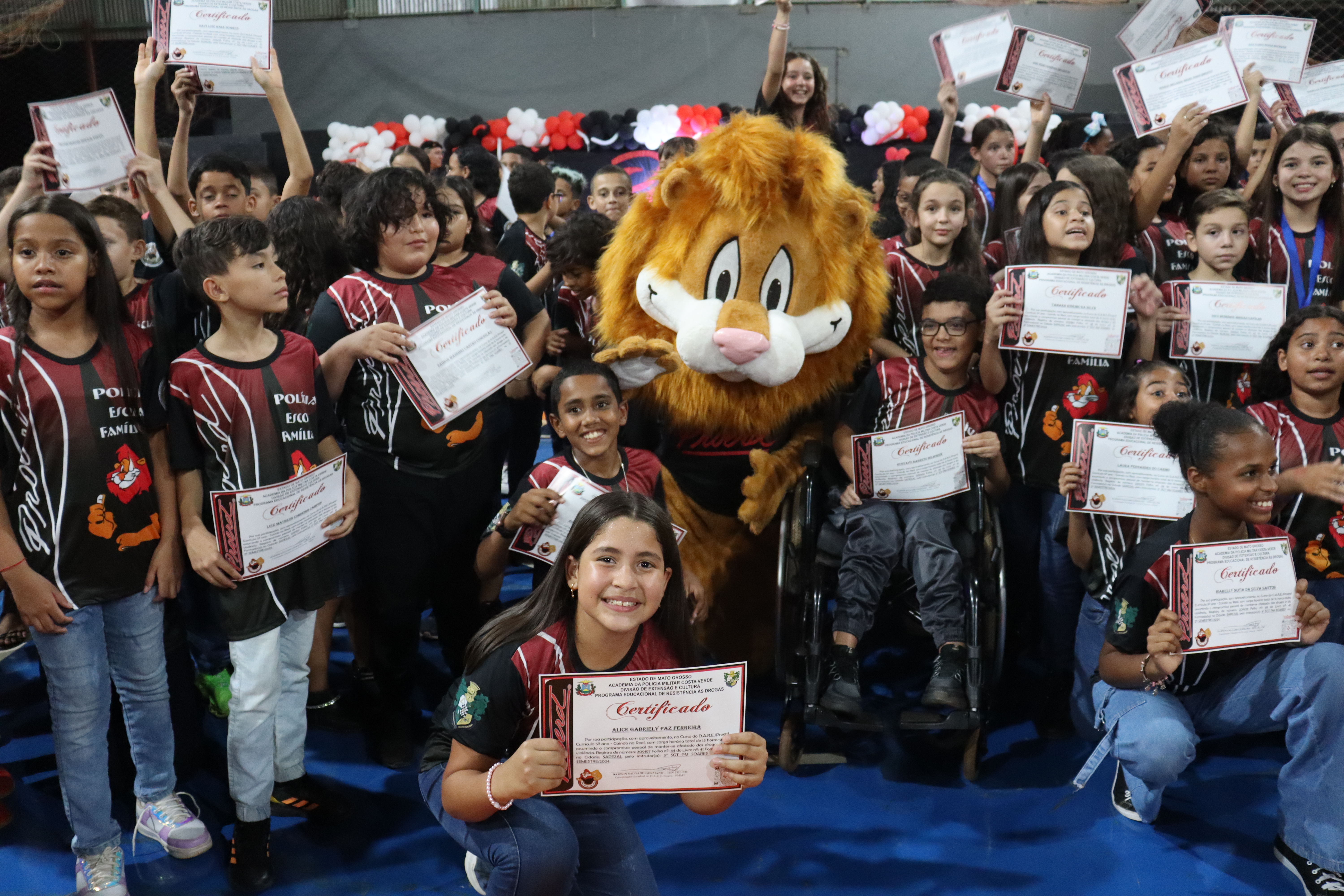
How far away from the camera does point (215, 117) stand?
415 inches

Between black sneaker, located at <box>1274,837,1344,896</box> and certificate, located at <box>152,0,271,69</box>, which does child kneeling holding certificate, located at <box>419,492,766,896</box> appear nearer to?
black sneaker, located at <box>1274,837,1344,896</box>

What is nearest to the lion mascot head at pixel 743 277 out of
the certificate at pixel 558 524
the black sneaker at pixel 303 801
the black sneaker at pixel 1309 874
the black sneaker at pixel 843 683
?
the certificate at pixel 558 524

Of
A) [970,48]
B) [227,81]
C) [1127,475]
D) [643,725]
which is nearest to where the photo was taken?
[643,725]

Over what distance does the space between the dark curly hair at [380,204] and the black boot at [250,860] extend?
140cm

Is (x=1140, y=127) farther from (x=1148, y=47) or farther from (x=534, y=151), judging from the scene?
(x=534, y=151)

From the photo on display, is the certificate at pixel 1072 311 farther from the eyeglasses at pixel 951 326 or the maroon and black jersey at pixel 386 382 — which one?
the maroon and black jersey at pixel 386 382

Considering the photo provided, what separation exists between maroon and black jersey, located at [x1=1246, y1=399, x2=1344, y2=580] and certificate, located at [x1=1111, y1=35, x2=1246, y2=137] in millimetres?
1344

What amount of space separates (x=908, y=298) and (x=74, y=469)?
223 cm

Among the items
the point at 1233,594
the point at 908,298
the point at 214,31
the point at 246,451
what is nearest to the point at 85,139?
the point at 214,31

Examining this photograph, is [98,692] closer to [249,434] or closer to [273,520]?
[273,520]

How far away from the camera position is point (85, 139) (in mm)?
3062

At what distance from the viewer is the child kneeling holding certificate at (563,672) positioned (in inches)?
76.9

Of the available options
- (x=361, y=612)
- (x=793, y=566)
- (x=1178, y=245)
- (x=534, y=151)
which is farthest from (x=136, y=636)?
(x=534, y=151)

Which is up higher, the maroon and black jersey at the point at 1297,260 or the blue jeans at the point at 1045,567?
the maroon and black jersey at the point at 1297,260
